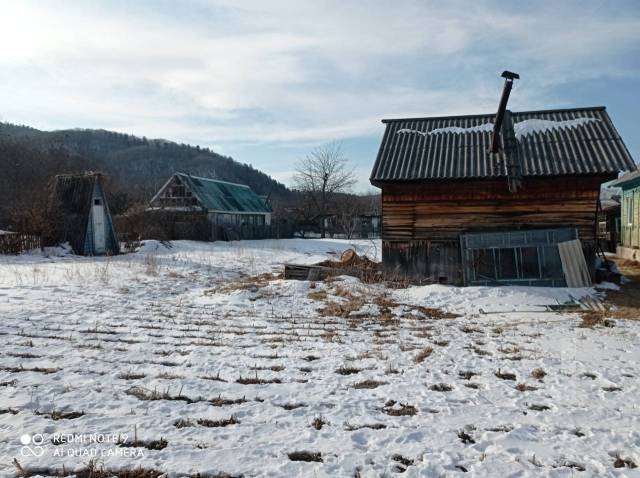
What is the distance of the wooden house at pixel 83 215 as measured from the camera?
2164cm

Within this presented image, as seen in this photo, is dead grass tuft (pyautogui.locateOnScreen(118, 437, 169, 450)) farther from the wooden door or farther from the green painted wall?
the green painted wall

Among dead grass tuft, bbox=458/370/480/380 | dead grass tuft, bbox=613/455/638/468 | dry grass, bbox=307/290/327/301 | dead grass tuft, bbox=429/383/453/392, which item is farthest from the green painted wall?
dead grass tuft, bbox=613/455/638/468

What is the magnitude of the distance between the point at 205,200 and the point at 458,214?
87.8 feet

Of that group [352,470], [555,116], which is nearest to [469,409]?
[352,470]

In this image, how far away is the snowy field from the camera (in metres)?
3.70

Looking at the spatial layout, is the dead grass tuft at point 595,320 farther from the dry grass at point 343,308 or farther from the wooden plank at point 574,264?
the dry grass at point 343,308

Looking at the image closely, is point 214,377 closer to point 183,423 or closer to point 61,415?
point 183,423

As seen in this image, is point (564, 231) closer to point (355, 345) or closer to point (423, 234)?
point (423, 234)

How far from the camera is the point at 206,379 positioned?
5492mm

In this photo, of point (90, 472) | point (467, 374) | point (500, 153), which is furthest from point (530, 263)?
point (90, 472)

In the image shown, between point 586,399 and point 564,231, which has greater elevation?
point 564,231

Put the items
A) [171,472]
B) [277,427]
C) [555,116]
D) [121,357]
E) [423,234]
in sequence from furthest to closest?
[555,116]
[423,234]
[121,357]
[277,427]
[171,472]

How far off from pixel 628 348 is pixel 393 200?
7.67 m

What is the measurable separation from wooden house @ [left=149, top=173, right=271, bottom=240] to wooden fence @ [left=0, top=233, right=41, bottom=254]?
483 inches
